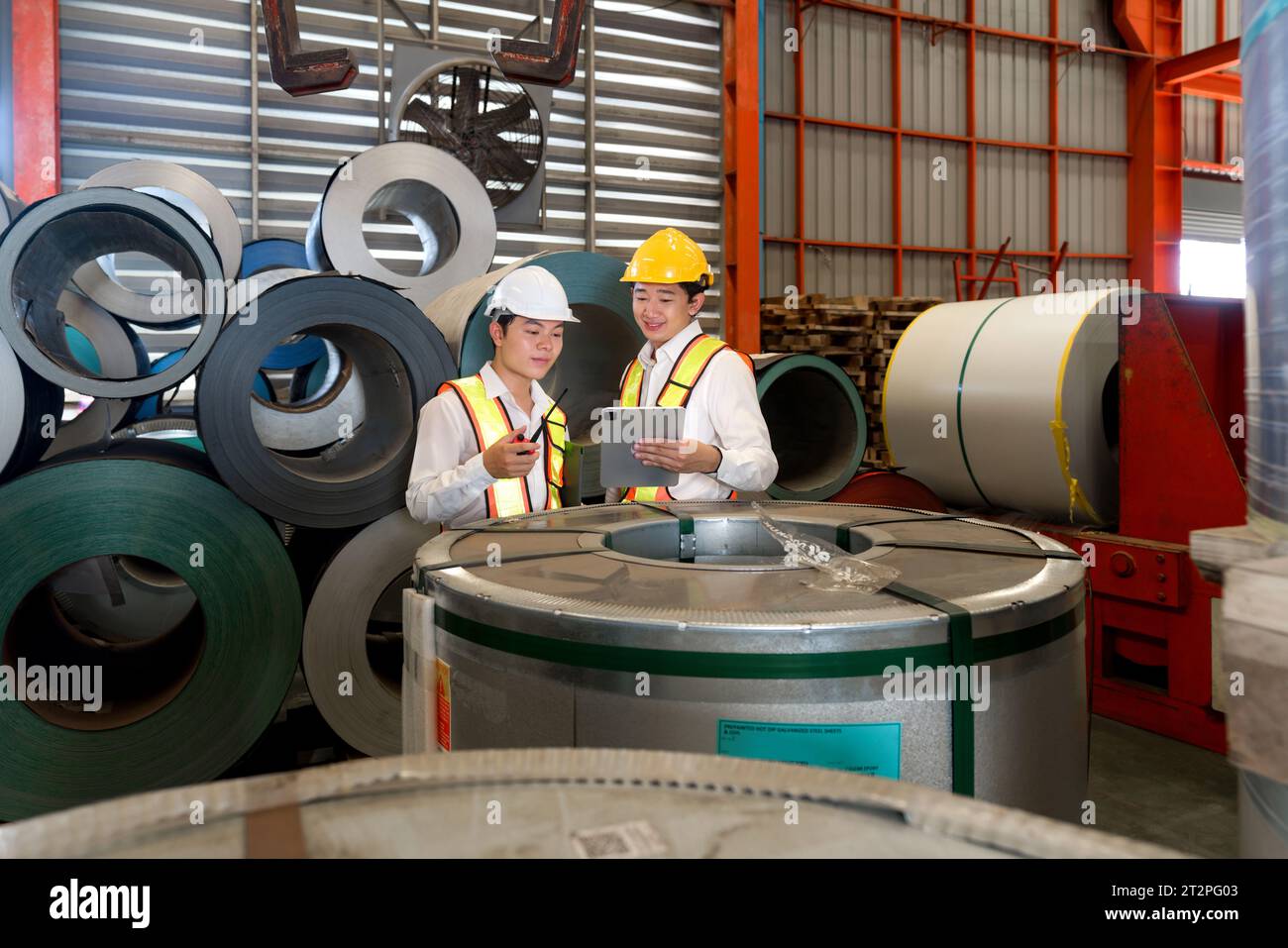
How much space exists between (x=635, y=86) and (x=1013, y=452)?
607 centimetres

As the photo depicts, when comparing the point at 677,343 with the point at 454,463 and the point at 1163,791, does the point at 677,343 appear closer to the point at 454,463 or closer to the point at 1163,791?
the point at 454,463

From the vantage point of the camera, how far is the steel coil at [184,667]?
330 cm

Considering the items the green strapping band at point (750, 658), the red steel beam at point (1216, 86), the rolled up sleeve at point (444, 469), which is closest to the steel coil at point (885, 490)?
the rolled up sleeve at point (444, 469)

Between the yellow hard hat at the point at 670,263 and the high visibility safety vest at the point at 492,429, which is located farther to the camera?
the yellow hard hat at the point at 670,263

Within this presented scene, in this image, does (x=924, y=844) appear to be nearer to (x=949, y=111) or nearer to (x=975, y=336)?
(x=975, y=336)

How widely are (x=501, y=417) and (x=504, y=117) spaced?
4945 mm

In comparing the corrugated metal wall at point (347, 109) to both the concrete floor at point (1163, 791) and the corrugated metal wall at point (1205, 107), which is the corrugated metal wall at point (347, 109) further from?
the corrugated metal wall at point (1205, 107)

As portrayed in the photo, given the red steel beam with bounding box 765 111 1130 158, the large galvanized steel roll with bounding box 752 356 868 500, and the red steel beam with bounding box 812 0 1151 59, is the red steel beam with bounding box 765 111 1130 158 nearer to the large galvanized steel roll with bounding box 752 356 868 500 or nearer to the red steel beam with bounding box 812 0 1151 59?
the red steel beam with bounding box 812 0 1151 59

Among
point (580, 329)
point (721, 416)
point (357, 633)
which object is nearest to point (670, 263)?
point (721, 416)

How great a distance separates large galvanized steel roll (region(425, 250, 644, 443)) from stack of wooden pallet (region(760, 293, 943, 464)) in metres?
3.84

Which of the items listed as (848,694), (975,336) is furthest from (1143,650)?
(848,694)

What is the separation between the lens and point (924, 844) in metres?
0.90

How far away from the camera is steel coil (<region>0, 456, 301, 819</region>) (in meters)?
3.30

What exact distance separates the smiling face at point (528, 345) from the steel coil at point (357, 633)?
40.5 inches
